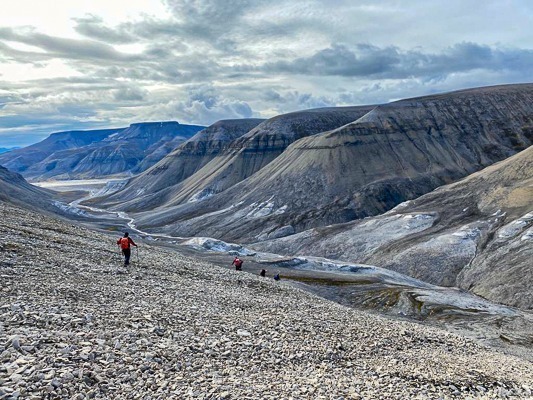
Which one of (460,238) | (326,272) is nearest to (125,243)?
(326,272)

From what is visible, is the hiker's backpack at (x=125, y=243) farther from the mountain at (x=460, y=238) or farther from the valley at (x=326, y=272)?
the mountain at (x=460, y=238)

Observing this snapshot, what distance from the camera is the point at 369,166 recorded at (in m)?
151

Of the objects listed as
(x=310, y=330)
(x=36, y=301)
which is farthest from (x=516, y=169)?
(x=36, y=301)

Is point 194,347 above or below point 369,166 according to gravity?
below

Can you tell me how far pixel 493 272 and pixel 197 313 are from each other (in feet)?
199

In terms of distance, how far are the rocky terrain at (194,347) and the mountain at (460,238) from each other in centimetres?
4517

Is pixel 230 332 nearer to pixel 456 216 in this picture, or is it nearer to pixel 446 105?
pixel 456 216

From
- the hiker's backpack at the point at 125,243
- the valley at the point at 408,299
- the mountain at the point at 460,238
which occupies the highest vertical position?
the hiker's backpack at the point at 125,243

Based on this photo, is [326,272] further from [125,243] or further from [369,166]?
[369,166]

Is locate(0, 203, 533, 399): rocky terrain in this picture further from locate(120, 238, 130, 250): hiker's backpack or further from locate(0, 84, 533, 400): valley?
locate(120, 238, 130, 250): hiker's backpack

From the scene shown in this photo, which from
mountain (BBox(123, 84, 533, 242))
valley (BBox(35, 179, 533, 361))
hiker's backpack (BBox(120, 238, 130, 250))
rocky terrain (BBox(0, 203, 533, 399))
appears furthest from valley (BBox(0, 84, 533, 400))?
hiker's backpack (BBox(120, 238, 130, 250))

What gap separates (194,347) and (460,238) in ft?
252

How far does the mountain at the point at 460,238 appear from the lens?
69.9 m

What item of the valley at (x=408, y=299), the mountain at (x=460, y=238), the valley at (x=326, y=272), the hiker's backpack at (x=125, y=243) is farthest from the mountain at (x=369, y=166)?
the hiker's backpack at (x=125, y=243)
